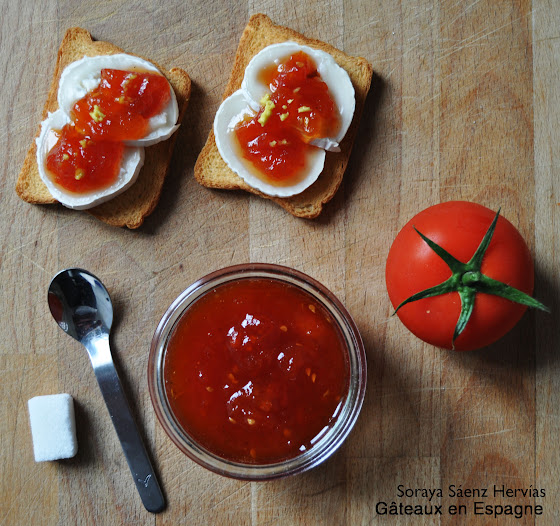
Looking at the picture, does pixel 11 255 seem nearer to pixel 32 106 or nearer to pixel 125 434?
pixel 32 106

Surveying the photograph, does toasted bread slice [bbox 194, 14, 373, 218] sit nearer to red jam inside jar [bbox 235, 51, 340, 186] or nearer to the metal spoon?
red jam inside jar [bbox 235, 51, 340, 186]

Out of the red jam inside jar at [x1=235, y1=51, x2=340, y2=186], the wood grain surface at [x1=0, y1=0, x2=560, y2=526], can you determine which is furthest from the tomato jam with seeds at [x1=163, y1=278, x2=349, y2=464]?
the red jam inside jar at [x1=235, y1=51, x2=340, y2=186]

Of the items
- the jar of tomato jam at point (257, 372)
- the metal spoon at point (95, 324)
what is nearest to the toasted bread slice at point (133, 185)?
the metal spoon at point (95, 324)

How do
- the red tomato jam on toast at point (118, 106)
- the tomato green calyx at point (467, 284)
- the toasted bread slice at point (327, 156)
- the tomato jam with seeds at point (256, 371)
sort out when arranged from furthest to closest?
the toasted bread slice at point (327, 156), the red tomato jam on toast at point (118, 106), the tomato jam with seeds at point (256, 371), the tomato green calyx at point (467, 284)

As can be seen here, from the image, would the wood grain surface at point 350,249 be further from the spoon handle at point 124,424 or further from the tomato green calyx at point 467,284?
the tomato green calyx at point 467,284

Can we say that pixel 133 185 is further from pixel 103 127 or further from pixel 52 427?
pixel 52 427

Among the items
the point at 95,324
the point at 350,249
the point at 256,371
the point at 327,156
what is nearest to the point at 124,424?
the point at 95,324

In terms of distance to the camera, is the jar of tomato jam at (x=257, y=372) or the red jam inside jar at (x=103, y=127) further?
the red jam inside jar at (x=103, y=127)
